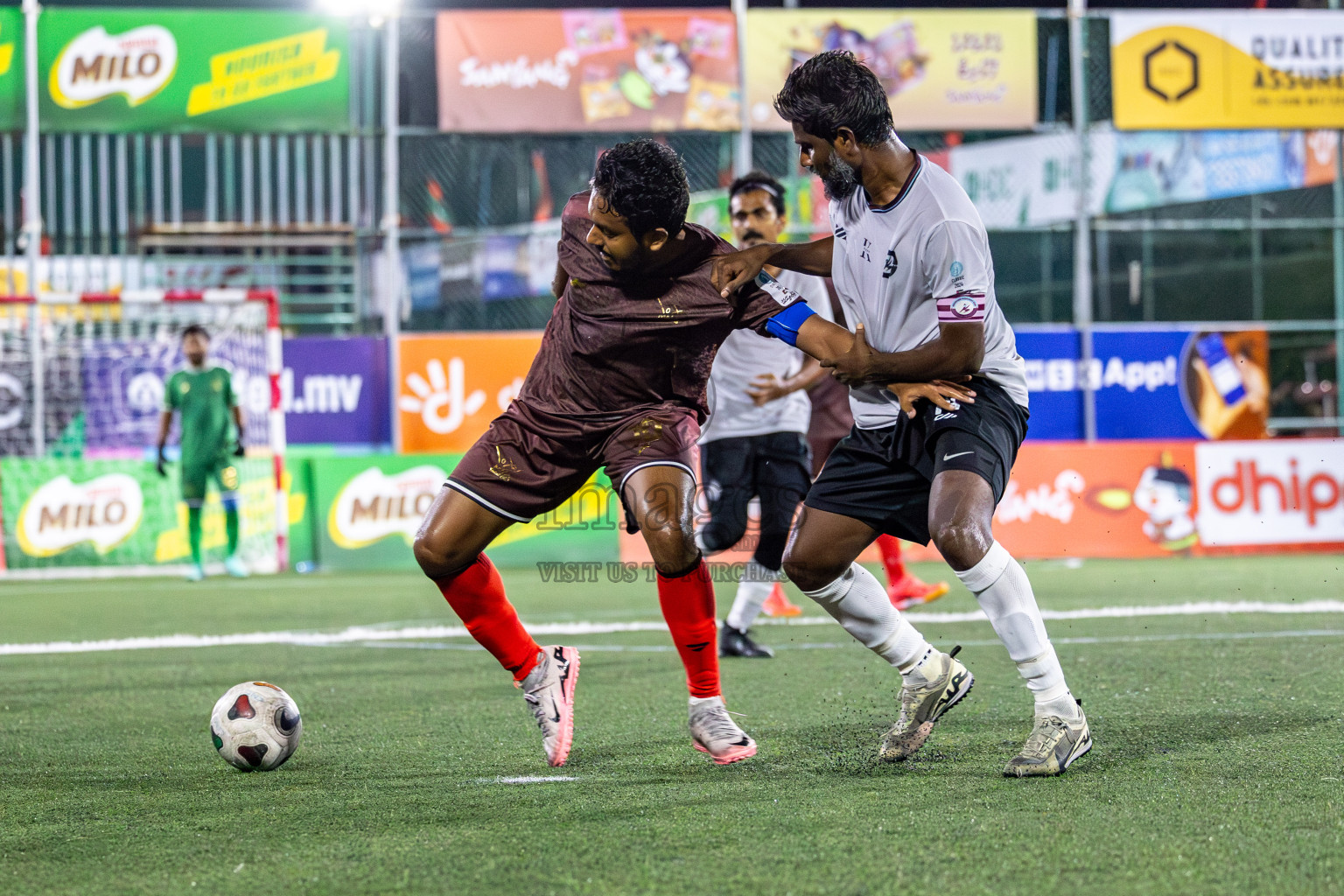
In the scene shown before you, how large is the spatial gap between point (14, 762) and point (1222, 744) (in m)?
3.52

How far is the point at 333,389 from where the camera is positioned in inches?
634

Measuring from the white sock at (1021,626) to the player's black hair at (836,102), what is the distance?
3.85 feet

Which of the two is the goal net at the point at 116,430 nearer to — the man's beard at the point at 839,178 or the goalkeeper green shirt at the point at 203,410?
the goalkeeper green shirt at the point at 203,410

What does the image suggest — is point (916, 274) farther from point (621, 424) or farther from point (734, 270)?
point (621, 424)

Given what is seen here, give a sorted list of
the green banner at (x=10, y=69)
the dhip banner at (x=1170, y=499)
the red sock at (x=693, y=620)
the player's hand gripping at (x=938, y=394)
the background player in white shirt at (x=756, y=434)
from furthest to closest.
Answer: the green banner at (x=10, y=69)
the dhip banner at (x=1170, y=499)
the background player in white shirt at (x=756, y=434)
the red sock at (x=693, y=620)
the player's hand gripping at (x=938, y=394)

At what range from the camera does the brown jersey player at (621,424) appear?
4.30 m

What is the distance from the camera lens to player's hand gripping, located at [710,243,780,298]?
14.1 ft

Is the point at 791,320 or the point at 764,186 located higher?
the point at 764,186

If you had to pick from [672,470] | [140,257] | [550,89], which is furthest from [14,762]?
[140,257]

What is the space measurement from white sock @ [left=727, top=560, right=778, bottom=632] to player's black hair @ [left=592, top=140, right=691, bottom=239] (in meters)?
2.94

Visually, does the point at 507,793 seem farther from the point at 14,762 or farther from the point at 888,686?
the point at 888,686

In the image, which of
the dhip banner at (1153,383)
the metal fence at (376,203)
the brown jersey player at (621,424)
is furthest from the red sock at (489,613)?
the dhip banner at (1153,383)

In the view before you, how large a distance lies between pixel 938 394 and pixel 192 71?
14.0 m

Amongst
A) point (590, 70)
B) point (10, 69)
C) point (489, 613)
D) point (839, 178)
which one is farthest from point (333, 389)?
point (839, 178)
